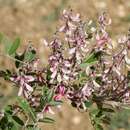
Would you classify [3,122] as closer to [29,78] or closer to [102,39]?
[29,78]

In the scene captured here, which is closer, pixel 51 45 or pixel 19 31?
pixel 51 45

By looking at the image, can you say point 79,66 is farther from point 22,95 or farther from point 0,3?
point 0,3

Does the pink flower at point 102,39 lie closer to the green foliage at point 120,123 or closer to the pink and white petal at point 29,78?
the pink and white petal at point 29,78

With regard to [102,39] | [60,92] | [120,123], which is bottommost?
[120,123]

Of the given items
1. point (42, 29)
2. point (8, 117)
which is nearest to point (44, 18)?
Result: point (42, 29)

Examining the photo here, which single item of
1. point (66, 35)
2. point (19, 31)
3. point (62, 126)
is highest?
point (19, 31)

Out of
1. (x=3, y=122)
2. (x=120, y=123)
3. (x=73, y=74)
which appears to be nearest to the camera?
(x=73, y=74)

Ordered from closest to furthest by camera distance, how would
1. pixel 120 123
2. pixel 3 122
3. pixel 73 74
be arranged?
→ pixel 73 74 < pixel 3 122 < pixel 120 123

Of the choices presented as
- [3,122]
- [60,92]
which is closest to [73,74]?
[60,92]

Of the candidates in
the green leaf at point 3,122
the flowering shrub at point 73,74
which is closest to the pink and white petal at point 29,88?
the flowering shrub at point 73,74
